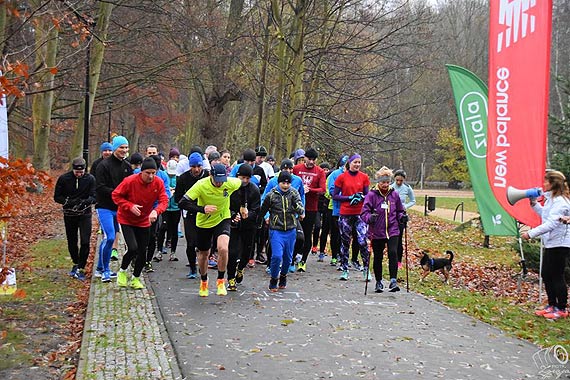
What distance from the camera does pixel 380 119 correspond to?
23062 mm

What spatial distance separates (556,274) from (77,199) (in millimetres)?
7039

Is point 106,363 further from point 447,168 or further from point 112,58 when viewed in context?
point 447,168

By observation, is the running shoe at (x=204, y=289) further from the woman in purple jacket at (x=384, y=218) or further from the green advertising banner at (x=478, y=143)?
the green advertising banner at (x=478, y=143)

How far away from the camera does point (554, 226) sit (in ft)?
29.9

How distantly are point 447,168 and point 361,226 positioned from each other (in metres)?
52.1

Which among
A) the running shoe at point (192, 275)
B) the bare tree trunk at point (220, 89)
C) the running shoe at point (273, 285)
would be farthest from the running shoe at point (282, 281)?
the bare tree trunk at point (220, 89)

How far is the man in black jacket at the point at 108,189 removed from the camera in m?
10.6

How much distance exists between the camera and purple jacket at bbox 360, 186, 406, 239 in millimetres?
10594

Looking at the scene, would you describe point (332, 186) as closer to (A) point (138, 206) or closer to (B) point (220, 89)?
(A) point (138, 206)

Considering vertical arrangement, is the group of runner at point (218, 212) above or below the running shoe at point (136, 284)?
above

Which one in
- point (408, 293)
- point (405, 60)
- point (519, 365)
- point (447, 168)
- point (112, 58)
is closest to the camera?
point (519, 365)

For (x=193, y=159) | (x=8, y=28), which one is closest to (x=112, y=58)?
(x=8, y=28)

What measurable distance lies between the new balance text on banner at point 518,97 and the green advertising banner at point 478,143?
20.3 inches

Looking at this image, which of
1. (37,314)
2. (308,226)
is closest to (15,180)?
(37,314)
